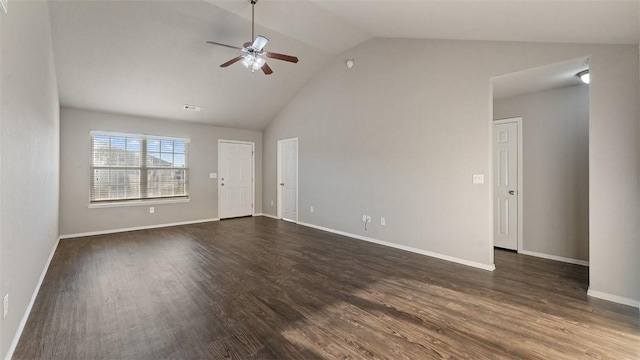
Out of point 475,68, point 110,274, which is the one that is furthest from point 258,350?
point 475,68

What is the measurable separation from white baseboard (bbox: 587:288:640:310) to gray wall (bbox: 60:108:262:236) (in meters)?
6.93

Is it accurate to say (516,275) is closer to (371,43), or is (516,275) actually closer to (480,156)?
(480,156)

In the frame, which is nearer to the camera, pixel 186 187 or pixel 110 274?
pixel 110 274

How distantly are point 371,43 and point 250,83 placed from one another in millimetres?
2521

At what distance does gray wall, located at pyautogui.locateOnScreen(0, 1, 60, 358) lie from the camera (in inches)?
67.0

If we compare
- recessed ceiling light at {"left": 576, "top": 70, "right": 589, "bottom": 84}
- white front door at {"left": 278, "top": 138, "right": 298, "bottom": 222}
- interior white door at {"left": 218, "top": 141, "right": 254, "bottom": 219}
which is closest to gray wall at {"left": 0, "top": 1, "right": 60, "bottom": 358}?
interior white door at {"left": 218, "top": 141, "right": 254, "bottom": 219}

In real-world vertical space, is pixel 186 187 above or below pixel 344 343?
above

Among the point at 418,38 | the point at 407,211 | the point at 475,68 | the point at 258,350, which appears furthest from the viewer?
the point at 407,211

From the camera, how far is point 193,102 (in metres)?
5.57

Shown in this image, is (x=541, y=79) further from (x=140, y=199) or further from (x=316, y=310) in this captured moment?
(x=140, y=199)

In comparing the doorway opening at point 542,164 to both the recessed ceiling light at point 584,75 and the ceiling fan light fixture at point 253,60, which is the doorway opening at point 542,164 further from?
the ceiling fan light fixture at point 253,60

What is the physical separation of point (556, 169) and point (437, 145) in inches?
67.5

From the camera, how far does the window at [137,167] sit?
543cm

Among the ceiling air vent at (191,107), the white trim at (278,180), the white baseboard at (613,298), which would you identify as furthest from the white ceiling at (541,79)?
the ceiling air vent at (191,107)
